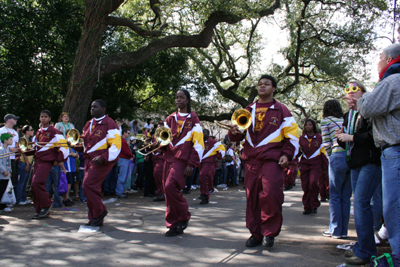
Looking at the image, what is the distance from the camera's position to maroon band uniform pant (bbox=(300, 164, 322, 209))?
8133 millimetres

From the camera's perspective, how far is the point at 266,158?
4.96m

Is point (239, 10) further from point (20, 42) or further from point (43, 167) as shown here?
point (43, 167)

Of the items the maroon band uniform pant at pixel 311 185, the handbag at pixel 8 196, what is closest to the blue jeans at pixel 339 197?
the maroon band uniform pant at pixel 311 185

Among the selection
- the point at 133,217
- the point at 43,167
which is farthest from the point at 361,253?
the point at 43,167

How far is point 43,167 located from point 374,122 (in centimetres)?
617

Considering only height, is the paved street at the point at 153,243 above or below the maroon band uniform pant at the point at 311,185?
below

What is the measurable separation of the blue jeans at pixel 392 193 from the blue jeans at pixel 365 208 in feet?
2.11

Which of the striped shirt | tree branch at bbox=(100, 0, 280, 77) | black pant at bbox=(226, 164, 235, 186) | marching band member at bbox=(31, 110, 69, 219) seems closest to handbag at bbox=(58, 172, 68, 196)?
marching band member at bbox=(31, 110, 69, 219)

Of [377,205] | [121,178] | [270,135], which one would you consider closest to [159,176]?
[121,178]

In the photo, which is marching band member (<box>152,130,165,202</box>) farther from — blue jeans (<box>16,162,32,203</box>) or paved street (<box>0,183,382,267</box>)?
blue jeans (<box>16,162,32,203</box>)

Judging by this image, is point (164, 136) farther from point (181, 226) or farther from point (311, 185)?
point (311, 185)

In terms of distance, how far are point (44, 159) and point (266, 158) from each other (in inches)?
186

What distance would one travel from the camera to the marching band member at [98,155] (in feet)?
20.3

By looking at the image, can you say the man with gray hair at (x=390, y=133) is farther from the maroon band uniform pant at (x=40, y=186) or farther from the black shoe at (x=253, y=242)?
the maroon band uniform pant at (x=40, y=186)
